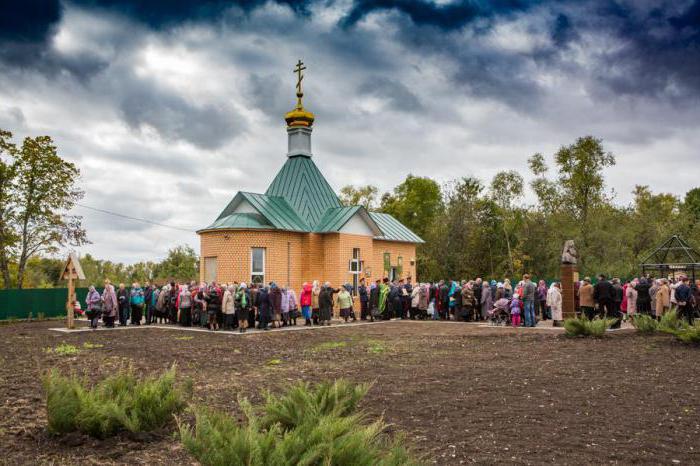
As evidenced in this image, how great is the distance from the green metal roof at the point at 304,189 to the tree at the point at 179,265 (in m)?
26.9

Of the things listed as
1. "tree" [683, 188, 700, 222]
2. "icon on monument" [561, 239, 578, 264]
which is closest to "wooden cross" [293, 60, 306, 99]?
"icon on monument" [561, 239, 578, 264]

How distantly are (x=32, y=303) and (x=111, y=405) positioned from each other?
26971mm

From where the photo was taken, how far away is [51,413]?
6.72 metres

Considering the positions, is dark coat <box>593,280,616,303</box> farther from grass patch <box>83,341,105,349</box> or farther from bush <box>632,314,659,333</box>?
grass patch <box>83,341,105,349</box>

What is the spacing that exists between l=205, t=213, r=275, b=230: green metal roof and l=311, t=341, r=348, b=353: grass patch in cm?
1230

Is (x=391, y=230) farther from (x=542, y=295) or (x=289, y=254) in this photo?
(x=542, y=295)

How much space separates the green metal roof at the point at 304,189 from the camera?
31.3 m

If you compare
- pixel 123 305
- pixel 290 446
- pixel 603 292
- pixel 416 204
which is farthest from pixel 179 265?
pixel 290 446

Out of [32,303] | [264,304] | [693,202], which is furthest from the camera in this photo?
[693,202]

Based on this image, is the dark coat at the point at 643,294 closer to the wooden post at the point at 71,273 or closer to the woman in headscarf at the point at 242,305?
the woman in headscarf at the point at 242,305

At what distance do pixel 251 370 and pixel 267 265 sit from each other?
16673 millimetres

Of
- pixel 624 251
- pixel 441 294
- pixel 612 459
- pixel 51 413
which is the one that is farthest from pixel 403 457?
pixel 624 251

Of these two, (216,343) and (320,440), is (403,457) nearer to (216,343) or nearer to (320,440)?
(320,440)

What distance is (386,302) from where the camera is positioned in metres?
27.9
